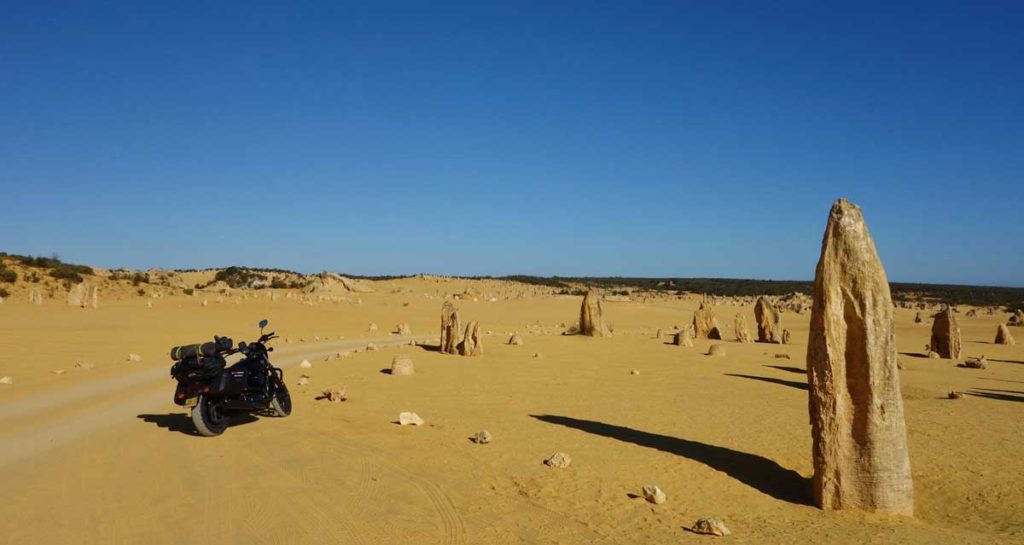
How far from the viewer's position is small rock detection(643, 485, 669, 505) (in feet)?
25.7

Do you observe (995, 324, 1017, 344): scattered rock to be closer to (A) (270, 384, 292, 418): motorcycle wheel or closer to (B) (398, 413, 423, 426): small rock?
(B) (398, 413, 423, 426): small rock

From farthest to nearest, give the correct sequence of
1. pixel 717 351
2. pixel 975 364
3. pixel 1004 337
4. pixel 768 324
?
pixel 1004 337, pixel 768 324, pixel 717 351, pixel 975 364

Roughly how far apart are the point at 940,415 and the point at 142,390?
54.3 ft

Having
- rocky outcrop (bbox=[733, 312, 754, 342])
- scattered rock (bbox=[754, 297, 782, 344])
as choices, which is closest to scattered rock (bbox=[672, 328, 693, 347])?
rocky outcrop (bbox=[733, 312, 754, 342])

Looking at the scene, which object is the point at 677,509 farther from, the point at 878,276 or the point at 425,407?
the point at 425,407

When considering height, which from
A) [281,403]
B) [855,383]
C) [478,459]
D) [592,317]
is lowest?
[478,459]

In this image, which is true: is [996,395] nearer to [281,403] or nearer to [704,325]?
[281,403]

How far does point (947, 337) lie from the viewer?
80.4 feet

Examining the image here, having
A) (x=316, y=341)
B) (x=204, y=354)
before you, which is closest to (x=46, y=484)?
(x=204, y=354)

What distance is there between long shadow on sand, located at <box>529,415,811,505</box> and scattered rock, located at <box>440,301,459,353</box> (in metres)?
11.4

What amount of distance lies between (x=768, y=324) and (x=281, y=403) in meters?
24.0

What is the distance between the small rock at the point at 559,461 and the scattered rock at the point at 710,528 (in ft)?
7.91

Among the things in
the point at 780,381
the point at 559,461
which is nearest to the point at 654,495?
the point at 559,461

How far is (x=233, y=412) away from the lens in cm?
1213
